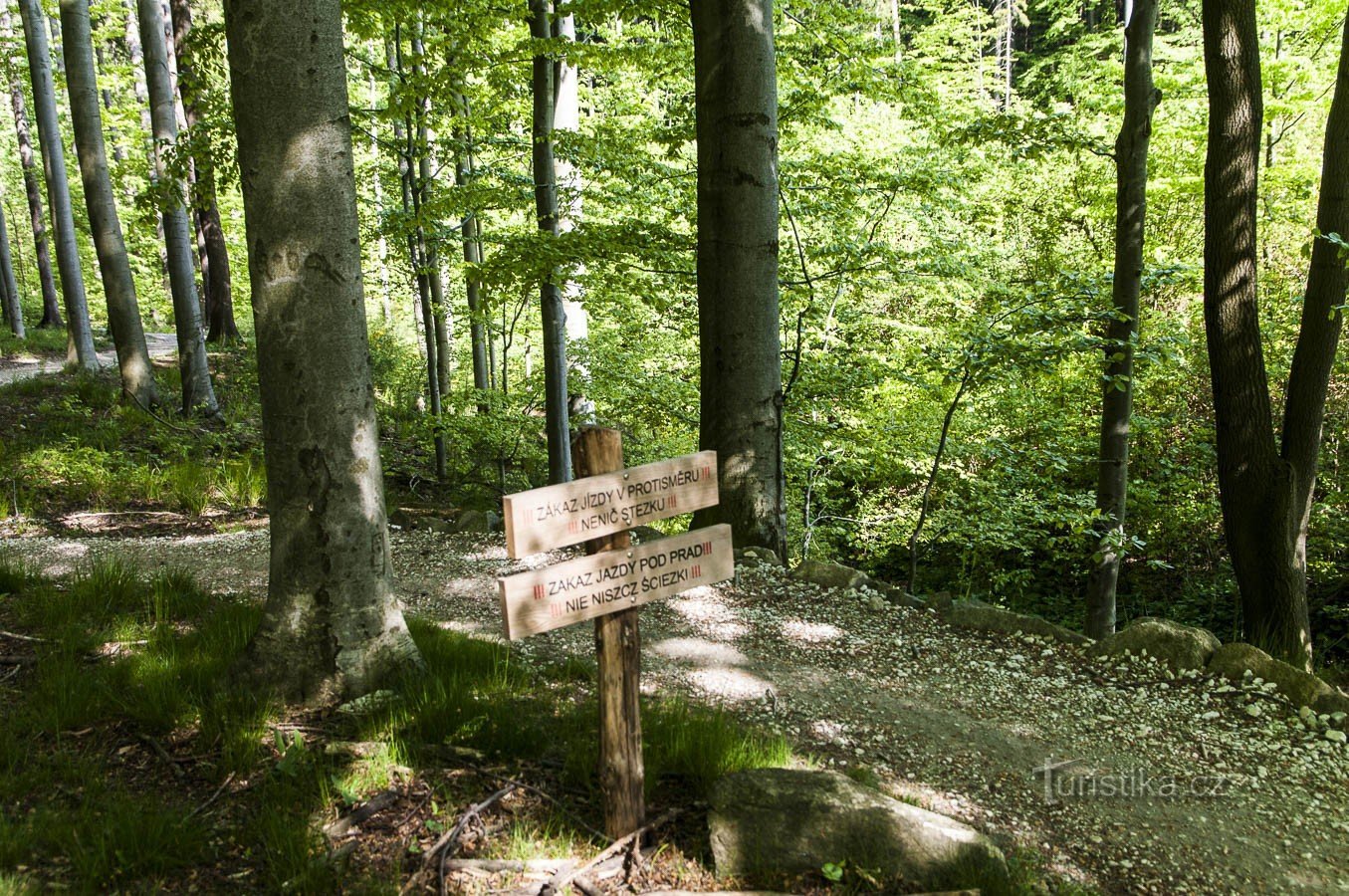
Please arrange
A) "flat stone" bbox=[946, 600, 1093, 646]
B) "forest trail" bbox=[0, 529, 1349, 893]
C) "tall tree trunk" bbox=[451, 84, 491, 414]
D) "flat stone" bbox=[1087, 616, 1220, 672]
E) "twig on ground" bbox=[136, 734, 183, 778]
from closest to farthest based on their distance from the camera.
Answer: "twig on ground" bbox=[136, 734, 183, 778], "forest trail" bbox=[0, 529, 1349, 893], "flat stone" bbox=[1087, 616, 1220, 672], "flat stone" bbox=[946, 600, 1093, 646], "tall tree trunk" bbox=[451, 84, 491, 414]

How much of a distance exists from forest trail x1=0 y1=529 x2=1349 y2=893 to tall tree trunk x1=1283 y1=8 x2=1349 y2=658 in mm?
2207

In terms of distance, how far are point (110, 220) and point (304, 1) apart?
28.9 ft

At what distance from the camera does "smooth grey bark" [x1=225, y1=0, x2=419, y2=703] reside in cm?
325

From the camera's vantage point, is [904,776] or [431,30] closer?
[904,776]

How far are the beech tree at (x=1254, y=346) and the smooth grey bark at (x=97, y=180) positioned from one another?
1110 cm

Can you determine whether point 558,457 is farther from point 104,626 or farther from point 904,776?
point 904,776

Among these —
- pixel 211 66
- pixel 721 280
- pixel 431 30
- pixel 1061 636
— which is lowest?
pixel 1061 636

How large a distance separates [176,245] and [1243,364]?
38.1 feet

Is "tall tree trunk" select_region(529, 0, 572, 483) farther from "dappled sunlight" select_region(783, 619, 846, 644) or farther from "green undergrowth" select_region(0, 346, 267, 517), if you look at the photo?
"green undergrowth" select_region(0, 346, 267, 517)

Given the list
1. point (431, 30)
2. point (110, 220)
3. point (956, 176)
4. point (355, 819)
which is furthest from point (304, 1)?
point (110, 220)

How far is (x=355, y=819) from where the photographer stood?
8.86 ft

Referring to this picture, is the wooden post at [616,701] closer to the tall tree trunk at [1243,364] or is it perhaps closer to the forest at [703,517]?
the forest at [703,517]

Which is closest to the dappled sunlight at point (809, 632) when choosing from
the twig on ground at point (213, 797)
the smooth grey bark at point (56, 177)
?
the twig on ground at point (213, 797)

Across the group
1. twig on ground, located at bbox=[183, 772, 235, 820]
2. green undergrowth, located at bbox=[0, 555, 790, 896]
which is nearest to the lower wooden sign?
green undergrowth, located at bbox=[0, 555, 790, 896]
